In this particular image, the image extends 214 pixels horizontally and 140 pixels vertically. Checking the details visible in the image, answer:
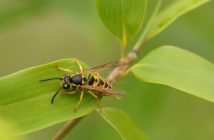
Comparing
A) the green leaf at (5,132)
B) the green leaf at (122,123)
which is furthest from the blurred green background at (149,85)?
the green leaf at (5,132)

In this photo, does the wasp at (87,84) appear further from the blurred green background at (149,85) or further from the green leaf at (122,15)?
the blurred green background at (149,85)

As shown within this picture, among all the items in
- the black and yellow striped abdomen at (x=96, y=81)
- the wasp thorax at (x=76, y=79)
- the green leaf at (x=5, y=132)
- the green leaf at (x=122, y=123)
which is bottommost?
the green leaf at (x=122, y=123)

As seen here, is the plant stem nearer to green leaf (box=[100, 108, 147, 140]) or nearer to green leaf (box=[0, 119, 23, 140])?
green leaf (box=[100, 108, 147, 140])

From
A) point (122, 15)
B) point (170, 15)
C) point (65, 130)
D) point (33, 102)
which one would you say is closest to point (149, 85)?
point (170, 15)

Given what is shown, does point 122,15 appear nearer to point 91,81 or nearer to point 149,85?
point 91,81

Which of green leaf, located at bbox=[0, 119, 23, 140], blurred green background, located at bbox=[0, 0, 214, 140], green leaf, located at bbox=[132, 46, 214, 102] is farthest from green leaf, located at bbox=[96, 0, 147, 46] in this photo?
green leaf, located at bbox=[0, 119, 23, 140]

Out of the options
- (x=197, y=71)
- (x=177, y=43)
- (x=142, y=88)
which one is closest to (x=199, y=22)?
(x=177, y=43)

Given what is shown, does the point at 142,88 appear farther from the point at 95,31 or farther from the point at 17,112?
the point at 17,112
